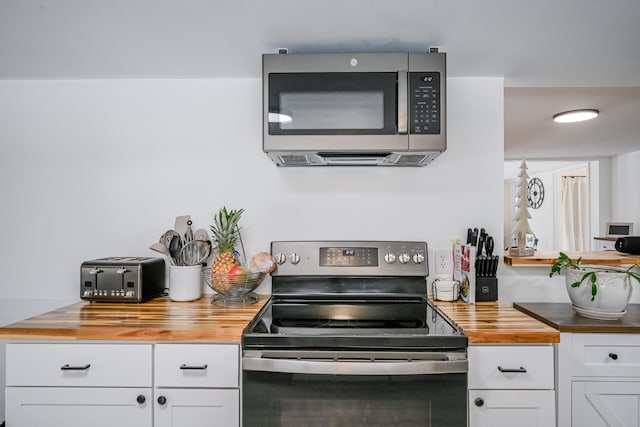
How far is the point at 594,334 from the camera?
1.54 meters

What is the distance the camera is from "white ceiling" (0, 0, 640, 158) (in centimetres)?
132

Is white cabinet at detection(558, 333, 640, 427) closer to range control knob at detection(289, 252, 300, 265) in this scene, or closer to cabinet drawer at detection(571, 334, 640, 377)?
cabinet drawer at detection(571, 334, 640, 377)

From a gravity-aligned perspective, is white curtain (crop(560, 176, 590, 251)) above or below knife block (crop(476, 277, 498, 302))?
above

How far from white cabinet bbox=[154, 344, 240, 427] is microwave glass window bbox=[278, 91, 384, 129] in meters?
0.93

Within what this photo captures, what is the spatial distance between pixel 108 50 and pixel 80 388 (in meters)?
1.39

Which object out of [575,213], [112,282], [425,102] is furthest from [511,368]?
[575,213]

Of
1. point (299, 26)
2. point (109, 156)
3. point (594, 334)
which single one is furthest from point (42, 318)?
point (594, 334)

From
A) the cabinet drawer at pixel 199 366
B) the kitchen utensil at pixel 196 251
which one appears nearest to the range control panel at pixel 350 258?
the kitchen utensil at pixel 196 251

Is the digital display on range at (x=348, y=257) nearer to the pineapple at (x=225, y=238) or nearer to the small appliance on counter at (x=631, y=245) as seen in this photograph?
the pineapple at (x=225, y=238)

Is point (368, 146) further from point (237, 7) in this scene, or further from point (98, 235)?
point (98, 235)

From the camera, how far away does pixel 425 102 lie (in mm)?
1543

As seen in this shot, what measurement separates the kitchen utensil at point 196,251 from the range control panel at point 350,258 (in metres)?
0.34

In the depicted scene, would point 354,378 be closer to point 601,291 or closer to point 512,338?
point 512,338

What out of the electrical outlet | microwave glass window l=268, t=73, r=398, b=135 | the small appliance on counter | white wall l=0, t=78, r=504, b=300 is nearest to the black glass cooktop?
the electrical outlet
